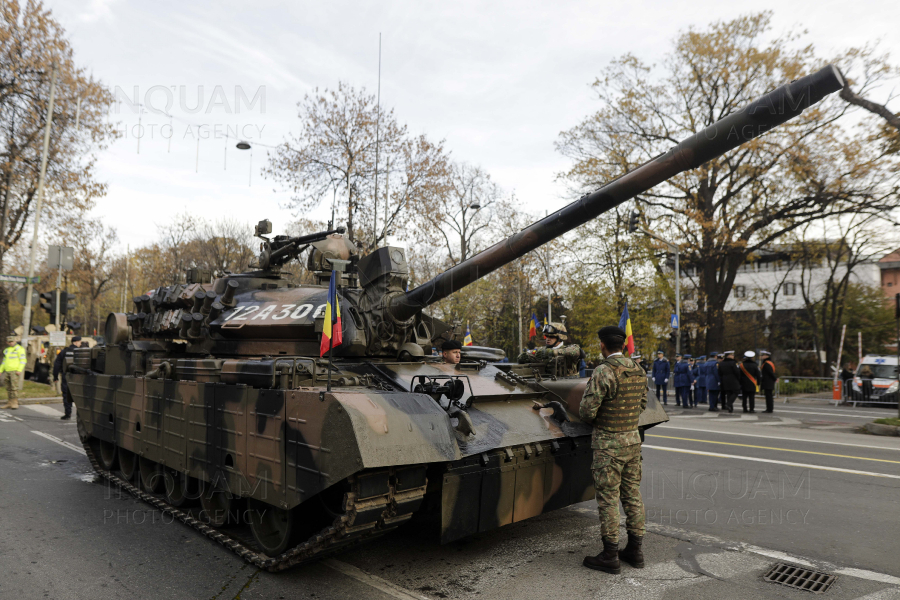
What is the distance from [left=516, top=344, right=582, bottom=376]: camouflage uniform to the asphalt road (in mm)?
1689

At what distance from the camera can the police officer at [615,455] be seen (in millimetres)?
5320

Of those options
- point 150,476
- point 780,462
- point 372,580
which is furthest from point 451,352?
point 780,462

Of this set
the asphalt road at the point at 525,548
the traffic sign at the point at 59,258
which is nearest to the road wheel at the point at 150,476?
the asphalt road at the point at 525,548

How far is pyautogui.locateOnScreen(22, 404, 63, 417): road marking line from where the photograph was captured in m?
16.0

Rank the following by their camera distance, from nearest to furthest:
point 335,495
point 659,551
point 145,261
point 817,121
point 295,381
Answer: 1. point 335,495
2. point 295,381
3. point 659,551
4. point 817,121
5. point 145,261

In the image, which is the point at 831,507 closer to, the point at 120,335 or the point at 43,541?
the point at 43,541

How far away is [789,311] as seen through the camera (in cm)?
5141

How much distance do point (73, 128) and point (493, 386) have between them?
22422mm

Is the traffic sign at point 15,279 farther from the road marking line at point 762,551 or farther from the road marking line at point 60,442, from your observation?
the road marking line at point 762,551

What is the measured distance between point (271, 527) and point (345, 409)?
2.03 m

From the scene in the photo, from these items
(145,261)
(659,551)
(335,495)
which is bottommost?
(659,551)

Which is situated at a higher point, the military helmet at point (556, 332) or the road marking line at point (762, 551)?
the military helmet at point (556, 332)

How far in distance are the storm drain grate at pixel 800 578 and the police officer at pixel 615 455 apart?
42.0 inches

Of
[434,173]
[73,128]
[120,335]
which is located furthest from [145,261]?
[120,335]
